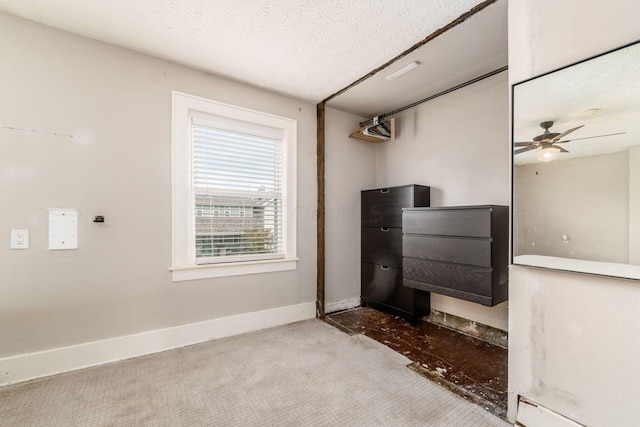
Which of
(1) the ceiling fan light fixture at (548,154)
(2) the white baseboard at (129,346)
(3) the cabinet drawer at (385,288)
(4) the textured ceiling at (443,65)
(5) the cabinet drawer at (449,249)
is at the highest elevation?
(4) the textured ceiling at (443,65)

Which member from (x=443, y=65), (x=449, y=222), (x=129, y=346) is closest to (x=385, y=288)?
(x=449, y=222)

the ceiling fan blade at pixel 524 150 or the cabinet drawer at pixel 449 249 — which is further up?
the ceiling fan blade at pixel 524 150

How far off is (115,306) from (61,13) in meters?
2.07

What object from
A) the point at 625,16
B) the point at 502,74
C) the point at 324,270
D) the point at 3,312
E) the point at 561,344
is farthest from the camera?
the point at 324,270

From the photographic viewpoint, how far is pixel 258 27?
73.4 inches

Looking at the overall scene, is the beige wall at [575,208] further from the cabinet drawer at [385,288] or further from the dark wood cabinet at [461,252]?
the cabinet drawer at [385,288]

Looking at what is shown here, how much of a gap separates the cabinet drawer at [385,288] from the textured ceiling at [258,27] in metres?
2.15

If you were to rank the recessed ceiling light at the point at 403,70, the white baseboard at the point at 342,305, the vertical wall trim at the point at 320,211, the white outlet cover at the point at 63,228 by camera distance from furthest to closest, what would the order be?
the white baseboard at the point at 342,305
the vertical wall trim at the point at 320,211
the recessed ceiling light at the point at 403,70
the white outlet cover at the point at 63,228

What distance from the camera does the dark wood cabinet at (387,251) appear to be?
113 inches

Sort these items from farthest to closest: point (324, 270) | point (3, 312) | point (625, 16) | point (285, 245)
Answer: point (324, 270) < point (285, 245) < point (3, 312) < point (625, 16)

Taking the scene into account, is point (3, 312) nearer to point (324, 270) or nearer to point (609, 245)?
point (324, 270)

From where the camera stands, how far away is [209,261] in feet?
8.18

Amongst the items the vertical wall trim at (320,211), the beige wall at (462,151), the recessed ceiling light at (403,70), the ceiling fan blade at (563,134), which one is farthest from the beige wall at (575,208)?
the vertical wall trim at (320,211)

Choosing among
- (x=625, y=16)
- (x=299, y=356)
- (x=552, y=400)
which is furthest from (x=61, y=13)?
(x=552, y=400)
